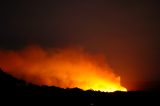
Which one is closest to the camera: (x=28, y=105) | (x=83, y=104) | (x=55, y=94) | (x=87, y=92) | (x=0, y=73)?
(x=28, y=105)

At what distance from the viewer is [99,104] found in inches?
3548

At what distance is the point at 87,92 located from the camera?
109 metres

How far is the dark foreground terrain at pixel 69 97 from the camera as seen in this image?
273 ft

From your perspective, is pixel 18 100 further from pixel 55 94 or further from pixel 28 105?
pixel 55 94

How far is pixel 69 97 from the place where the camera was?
311 ft

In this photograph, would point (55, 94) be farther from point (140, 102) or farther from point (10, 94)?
point (140, 102)

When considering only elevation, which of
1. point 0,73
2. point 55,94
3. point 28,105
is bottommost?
point 28,105

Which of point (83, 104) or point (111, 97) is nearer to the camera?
point (83, 104)

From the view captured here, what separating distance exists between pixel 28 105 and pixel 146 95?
53.7m

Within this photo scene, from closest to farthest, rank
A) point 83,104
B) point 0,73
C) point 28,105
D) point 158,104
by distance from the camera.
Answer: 1. point 28,105
2. point 83,104
3. point 158,104
4. point 0,73

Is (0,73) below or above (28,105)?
above

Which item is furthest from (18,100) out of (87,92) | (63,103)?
(87,92)

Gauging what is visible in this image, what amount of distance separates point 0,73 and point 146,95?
212 ft

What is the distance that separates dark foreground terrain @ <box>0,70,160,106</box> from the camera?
83.2 meters
